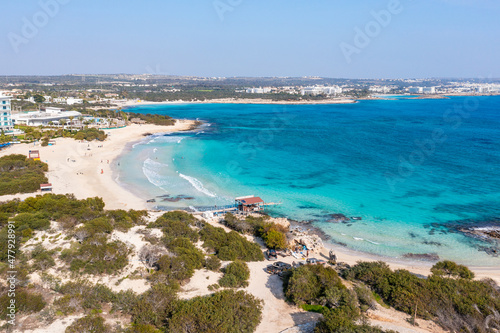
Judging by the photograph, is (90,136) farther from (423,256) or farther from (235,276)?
(423,256)

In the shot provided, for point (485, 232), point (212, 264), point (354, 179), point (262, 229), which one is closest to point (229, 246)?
point (212, 264)

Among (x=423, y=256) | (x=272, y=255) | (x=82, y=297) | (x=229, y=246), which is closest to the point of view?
(x=82, y=297)

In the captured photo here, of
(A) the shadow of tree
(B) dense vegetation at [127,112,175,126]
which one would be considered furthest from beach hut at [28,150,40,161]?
(B) dense vegetation at [127,112,175,126]

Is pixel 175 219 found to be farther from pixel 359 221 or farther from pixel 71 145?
pixel 71 145

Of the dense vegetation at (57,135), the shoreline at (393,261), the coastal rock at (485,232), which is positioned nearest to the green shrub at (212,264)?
the shoreline at (393,261)

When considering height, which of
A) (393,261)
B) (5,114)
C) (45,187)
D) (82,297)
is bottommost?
(393,261)

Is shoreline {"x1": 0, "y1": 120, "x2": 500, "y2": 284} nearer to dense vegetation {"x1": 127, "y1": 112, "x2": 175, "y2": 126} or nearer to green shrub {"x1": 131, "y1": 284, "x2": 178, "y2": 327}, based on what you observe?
green shrub {"x1": 131, "y1": 284, "x2": 178, "y2": 327}
